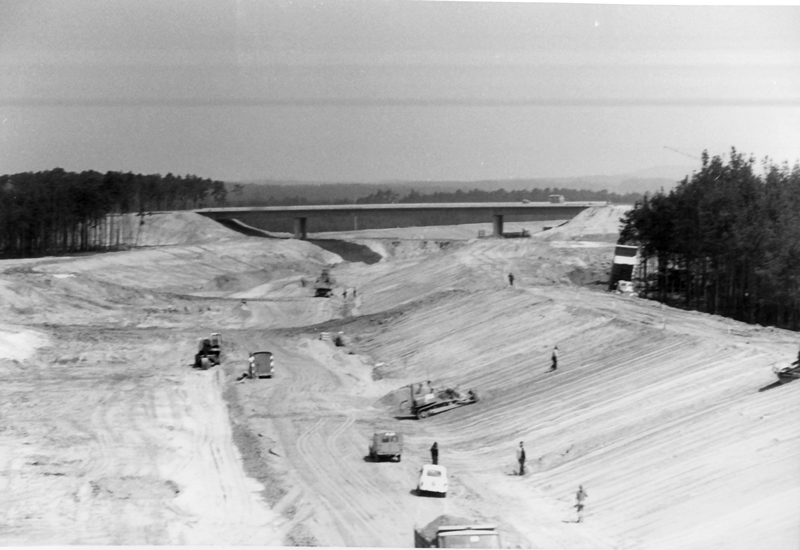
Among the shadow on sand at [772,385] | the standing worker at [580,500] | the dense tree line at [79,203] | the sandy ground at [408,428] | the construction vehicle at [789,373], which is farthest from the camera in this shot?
the dense tree line at [79,203]

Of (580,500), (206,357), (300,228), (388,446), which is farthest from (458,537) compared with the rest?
(300,228)

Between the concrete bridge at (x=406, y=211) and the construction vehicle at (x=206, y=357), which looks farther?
the concrete bridge at (x=406, y=211)

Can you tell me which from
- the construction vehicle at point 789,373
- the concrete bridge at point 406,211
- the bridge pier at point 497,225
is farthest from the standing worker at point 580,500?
the bridge pier at point 497,225

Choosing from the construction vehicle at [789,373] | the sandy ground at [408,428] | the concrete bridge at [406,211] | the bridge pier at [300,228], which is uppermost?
the concrete bridge at [406,211]

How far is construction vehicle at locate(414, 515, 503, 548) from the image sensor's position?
11867 millimetres

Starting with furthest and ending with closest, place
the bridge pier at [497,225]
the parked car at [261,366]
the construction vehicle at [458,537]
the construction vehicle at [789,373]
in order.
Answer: the bridge pier at [497,225] → the parked car at [261,366] → the construction vehicle at [789,373] → the construction vehicle at [458,537]

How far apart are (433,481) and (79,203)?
37799 mm

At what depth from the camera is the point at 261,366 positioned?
25125 mm

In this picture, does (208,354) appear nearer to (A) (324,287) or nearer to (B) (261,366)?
(B) (261,366)

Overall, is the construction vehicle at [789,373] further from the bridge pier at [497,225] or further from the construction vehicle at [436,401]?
the bridge pier at [497,225]

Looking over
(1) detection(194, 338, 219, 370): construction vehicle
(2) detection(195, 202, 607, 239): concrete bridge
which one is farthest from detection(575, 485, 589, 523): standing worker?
(2) detection(195, 202, 607, 239): concrete bridge

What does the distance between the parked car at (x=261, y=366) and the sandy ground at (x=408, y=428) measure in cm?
38

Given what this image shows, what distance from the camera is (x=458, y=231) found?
2424 inches

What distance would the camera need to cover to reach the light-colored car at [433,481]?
1505 centimetres
